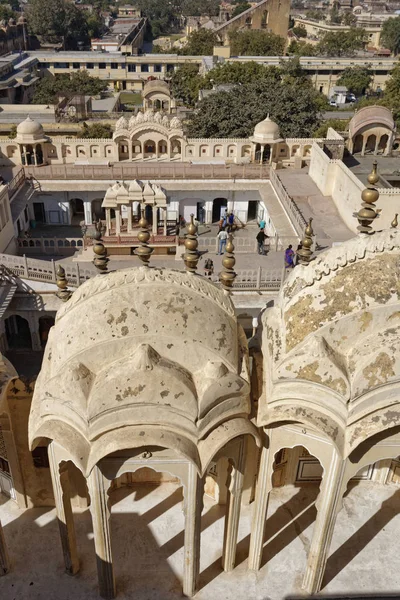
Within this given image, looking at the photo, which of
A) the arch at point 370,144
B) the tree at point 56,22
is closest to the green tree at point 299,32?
the tree at point 56,22

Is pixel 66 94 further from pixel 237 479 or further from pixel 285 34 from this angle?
pixel 237 479

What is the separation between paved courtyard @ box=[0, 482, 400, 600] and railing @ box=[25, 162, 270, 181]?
20.2 meters

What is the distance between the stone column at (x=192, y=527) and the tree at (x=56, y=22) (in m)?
104

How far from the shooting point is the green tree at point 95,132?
40094 mm

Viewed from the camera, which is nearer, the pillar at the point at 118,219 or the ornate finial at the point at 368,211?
the ornate finial at the point at 368,211

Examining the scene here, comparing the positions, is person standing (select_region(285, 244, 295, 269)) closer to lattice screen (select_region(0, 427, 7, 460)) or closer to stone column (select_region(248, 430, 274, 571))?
stone column (select_region(248, 430, 274, 571))

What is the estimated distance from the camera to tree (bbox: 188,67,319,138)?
34.8 metres

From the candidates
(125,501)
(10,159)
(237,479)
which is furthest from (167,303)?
(10,159)

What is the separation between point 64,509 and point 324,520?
15.8 feet

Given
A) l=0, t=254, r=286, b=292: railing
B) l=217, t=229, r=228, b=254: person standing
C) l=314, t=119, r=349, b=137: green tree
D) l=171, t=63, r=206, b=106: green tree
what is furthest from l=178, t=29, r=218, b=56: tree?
l=0, t=254, r=286, b=292: railing

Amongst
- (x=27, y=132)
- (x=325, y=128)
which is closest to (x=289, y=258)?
(x=27, y=132)

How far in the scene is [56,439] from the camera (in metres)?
7.93

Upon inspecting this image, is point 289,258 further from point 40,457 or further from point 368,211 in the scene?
point 40,457

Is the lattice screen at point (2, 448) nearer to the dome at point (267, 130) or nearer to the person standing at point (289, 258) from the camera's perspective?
the person standing at point (289, 258)
